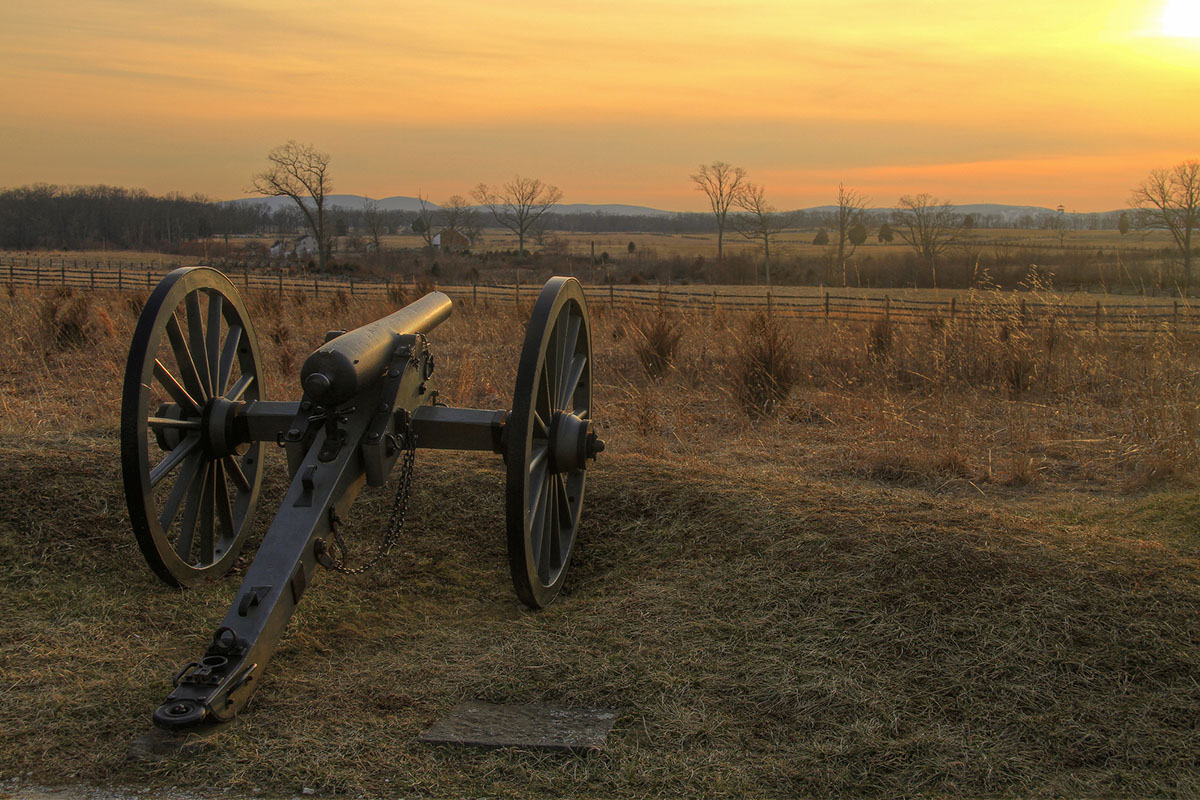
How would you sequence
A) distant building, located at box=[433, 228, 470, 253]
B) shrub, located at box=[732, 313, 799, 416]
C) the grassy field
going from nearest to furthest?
the grassy field → shrub, located at box=[732, 313, 799, 416] → distant building, located at box=[433, 228, 470, 253]

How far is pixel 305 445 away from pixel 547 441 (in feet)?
3.16

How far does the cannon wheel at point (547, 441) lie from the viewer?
3.52 m

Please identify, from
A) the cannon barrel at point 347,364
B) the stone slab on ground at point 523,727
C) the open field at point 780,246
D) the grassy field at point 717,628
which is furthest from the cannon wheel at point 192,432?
the open field at point 780,246

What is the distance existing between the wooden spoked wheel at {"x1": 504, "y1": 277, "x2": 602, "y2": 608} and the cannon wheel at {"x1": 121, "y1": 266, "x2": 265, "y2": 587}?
1.42 metres

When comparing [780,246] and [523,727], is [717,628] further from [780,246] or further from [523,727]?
[780,246]

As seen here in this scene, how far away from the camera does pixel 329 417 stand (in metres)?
3.74

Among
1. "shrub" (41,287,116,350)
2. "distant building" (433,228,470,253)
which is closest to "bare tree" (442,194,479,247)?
"distant building" (433,228,470,253)

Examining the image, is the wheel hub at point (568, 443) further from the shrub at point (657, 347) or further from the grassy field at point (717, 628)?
the shrub at point (657, 347)

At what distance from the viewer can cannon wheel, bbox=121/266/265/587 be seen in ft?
12.3

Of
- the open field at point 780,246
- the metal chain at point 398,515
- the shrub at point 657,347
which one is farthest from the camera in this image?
the open field at point 780,246

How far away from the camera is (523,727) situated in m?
3.12

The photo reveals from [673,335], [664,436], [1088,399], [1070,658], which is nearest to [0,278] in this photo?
[673,335]

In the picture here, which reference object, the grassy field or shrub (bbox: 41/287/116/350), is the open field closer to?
shrub (bbox: 41/287/116/350)

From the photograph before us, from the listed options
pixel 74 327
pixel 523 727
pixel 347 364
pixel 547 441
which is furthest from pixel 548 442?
pixel 74 327
